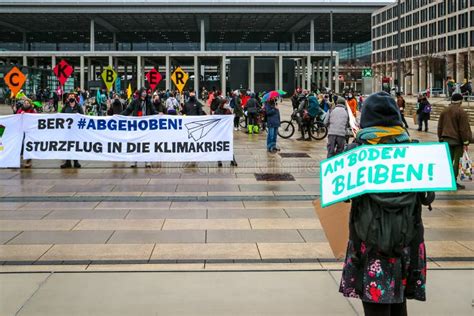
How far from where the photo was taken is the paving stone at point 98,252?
23.8 ft

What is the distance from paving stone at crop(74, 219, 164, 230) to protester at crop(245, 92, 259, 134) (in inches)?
702

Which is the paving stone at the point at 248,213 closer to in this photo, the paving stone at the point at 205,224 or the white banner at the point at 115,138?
the paving stone at the point at 205,224

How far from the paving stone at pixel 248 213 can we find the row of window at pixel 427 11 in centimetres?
8807

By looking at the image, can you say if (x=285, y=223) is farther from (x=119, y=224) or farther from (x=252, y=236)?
(x=119, y=224)

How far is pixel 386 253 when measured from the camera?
390cm

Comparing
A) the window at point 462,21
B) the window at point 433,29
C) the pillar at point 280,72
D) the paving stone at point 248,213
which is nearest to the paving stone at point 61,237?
the paving stone at point 248,213

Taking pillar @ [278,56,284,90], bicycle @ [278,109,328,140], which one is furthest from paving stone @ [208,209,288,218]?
pillar @ [278,56,284,90]

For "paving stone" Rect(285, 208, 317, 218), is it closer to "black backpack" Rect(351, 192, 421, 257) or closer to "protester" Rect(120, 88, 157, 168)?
"black backpack" Rect(351, 192, 421, 257)

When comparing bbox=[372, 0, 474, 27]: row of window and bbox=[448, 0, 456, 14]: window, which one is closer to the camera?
bbox=[372, 0, 474, 27]: row of window

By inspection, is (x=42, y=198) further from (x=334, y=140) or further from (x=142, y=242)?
(x=334, y=140)

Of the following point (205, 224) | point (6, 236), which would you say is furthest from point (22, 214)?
point (205, 224)

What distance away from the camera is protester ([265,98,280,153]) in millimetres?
19484

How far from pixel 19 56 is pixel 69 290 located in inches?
3296

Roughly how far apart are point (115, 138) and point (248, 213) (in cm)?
733
